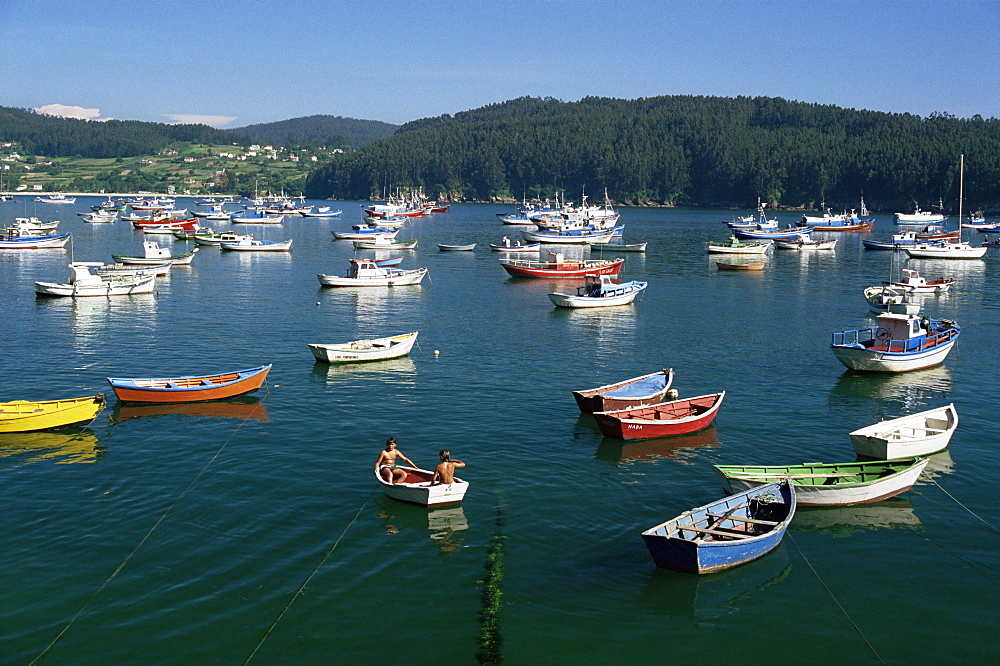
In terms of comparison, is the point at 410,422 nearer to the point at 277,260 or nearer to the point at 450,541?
the point at 450,541

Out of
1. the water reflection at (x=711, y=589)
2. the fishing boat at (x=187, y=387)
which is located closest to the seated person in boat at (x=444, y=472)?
the water reflection at (x=711, y=589)

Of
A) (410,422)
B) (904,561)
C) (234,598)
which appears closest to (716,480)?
(904,561)

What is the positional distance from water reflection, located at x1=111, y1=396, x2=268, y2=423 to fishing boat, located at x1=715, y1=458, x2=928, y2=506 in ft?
64.8

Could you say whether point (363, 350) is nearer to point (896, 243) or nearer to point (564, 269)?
point (564, 269)

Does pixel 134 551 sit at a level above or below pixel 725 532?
below

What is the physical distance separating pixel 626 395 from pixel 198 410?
18470 mm

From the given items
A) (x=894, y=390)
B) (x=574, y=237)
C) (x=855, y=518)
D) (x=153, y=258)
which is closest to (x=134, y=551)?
(x=855, y=518)

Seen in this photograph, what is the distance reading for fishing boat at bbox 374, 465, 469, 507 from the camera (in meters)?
26.9

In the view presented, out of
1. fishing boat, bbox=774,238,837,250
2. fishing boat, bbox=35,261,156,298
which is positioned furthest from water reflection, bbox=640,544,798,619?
fishing boat, bbox=774,238,837,250

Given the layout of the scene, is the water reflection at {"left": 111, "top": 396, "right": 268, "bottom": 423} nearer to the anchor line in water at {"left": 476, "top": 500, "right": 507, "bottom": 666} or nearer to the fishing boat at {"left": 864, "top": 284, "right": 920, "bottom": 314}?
the anchor line in water at {"left": 476, "top": 500, "right": 507, "bottom": 666}

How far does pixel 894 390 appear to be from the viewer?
43.8m

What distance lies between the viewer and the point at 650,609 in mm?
21547

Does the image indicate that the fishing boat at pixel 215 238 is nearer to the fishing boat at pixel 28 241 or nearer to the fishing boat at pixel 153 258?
the fishing boat at pixel 28 241

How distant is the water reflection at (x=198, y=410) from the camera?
1466 inches
